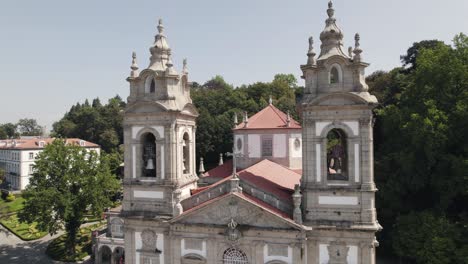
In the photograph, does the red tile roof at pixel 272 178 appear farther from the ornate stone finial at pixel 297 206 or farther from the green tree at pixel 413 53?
the green tree at pixel 413 53

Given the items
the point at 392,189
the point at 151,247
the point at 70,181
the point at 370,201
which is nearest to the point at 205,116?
the point at 70,181

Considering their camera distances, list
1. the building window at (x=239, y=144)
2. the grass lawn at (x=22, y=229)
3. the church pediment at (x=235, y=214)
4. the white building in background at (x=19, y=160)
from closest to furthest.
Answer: the church pediment at (x=235, y=214) → the building window at (x=239, y=144) → the grass lawn at (x=22, y=229) → the white building in background at (x=19, y=160)

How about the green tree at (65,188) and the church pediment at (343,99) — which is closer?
the church pediment at (343,99)

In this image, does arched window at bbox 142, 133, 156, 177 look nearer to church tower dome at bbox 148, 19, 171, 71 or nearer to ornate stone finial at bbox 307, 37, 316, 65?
church tower dome at bbox 148, 19, 171, 71

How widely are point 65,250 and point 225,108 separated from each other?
35.0m

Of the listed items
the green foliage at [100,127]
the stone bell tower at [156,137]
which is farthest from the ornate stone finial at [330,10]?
the green foliage at [100,127]

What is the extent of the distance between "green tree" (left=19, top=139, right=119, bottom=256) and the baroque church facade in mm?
13545

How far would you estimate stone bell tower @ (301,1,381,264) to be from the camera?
14.4 m

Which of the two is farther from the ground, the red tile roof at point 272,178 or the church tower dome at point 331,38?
the church tower dome at point 331,38

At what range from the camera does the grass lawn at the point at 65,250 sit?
30.2 meters

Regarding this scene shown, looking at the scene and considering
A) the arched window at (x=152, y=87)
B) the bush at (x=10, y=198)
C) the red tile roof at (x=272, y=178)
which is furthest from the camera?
the bush at (x=10, y=198)

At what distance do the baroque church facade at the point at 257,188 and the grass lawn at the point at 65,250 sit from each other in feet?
53.6

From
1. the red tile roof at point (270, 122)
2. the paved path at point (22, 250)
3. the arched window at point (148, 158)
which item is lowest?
the paved path at point (22, 250)

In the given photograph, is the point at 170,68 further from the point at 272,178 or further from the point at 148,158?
the point at 272,178
